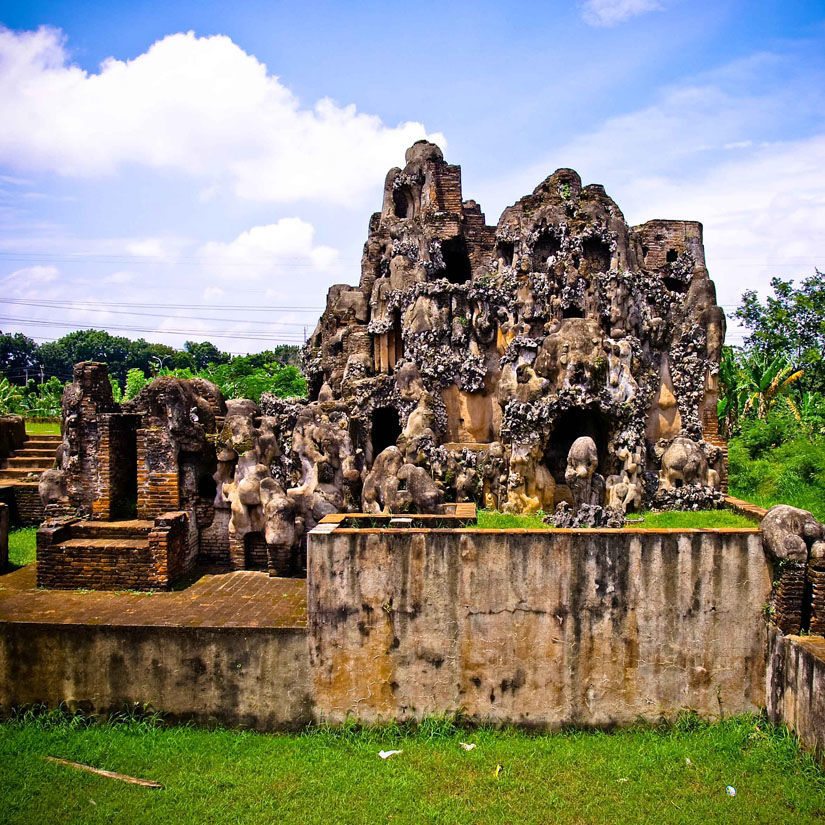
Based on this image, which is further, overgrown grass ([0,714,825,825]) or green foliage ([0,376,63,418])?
green foliage ([0,376,63,418])

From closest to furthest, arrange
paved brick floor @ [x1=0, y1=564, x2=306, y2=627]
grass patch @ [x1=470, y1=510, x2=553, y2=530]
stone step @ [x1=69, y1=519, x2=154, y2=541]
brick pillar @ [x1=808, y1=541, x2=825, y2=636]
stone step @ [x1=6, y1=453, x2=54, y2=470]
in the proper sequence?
1. brick pillar @ [x1=808, y1=541, x2=825, y2=636]
2. paved brick floor @ [x1=0, y1=564, x2=306, y2=627]
3. grass patch @ [x1=470, y1=510, x2=553, y2=530]
4. stone step @ [x1=69, y1=519, x2=154, y2=541]
5. stone step @ [x1=6, y1=453, x2=54, y2=470]

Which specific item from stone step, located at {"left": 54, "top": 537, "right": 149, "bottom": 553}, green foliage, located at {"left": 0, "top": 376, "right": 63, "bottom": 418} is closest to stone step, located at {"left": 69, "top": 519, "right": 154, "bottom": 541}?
stone step, located at {"left": 54, "top": 537, "right": 149, "bottom": 553}

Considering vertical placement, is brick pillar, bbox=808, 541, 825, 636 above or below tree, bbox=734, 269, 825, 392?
below

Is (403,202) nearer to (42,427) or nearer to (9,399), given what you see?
Result: (42,427)

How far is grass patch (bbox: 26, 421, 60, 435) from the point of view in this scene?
2480 centimetres

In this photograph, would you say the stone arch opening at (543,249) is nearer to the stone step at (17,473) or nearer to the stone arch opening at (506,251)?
the stone arch opening at (506,251)

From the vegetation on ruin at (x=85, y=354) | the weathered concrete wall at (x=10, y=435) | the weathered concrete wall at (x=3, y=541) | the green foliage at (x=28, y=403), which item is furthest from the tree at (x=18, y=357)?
the weathered concrete wall at (x=3, y=541)

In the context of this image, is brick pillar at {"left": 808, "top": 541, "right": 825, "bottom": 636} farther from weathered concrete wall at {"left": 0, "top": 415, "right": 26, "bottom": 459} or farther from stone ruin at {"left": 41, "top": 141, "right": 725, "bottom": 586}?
weathered concrete wall at {"left": 0, "top": 415, "right": 26, "bottom": 459}

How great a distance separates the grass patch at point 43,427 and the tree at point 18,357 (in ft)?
125

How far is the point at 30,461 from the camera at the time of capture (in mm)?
16609

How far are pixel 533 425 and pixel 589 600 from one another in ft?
13.8

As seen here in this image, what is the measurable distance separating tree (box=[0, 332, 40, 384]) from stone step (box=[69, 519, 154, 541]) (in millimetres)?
58736

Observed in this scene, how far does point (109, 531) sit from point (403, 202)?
11.7m

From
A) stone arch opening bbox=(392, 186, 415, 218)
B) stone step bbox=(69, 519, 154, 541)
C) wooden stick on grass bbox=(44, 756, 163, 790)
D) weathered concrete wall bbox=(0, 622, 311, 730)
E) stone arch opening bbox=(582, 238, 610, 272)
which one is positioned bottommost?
wooden stick on grass bbox=(44, 756, 163, 790)
